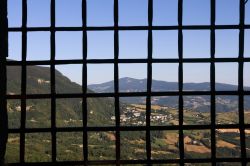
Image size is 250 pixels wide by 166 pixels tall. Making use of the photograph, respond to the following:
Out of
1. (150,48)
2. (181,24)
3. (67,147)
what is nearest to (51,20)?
(150,48)

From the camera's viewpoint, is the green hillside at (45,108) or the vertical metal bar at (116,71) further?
the green hillside at (45,108)

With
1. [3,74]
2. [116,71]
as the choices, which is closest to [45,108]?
[3,74]

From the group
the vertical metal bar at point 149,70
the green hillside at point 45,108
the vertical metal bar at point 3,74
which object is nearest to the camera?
the vertical metal bar at point 3,74

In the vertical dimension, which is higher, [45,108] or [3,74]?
[3,74]

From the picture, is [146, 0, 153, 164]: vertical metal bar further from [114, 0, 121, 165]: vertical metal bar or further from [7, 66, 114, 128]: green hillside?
[7, 66, 114, 128]: green hillside

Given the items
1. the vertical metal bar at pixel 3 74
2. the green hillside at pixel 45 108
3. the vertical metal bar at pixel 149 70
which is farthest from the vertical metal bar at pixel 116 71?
the green hillside at pixel 45 108

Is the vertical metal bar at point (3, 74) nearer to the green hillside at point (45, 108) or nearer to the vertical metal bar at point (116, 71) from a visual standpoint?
the vertical metal bar at point (116, 71)

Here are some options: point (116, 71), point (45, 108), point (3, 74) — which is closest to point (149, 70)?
point (116, 71)

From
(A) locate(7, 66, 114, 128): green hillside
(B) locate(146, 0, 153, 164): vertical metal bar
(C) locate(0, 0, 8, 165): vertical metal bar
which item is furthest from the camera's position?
(A) locate(7, 66, 114, 128): green hillside

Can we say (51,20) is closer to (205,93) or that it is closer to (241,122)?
(205,93)

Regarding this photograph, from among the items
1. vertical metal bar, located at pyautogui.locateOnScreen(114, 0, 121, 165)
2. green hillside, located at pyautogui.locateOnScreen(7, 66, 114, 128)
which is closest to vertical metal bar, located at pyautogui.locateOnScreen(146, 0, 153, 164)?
vertical metal bar, located at pyautogui.locateOnScreen(114, 0, 121, 165)

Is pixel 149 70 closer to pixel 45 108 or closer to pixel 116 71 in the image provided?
pixel 116 71

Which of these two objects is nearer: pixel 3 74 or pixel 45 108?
pixel 3 74

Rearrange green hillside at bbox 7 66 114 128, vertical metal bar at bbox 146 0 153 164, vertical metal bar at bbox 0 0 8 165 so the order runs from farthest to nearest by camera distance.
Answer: green hillside at bbox 7 66 114 128 < vertical metal bar at bbox 146 0 153 164 < vertical metal bar at bbox 0 0 8 165
